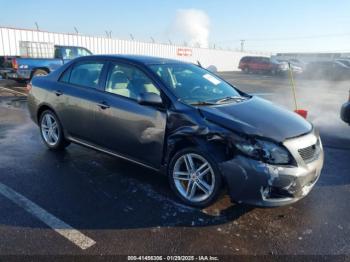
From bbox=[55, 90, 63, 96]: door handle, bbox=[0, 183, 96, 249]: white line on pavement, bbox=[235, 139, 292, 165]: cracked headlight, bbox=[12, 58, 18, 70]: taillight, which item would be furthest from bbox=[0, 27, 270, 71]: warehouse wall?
bbox=[12, 58, 18, 70]: taillight

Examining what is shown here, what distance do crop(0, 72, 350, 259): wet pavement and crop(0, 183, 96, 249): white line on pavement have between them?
47 millimetres

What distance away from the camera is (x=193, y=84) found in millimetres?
4230

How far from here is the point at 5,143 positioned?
18.7 feet

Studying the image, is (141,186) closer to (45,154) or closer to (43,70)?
(45,154)

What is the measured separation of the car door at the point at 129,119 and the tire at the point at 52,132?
98cm

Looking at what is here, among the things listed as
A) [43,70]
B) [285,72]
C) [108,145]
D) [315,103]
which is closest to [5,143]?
[108,145]

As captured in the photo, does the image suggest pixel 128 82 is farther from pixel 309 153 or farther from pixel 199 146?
pixel 309 153

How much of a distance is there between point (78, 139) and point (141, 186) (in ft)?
4.49

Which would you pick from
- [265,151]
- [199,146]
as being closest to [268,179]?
[265,151]

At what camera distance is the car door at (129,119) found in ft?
12.4

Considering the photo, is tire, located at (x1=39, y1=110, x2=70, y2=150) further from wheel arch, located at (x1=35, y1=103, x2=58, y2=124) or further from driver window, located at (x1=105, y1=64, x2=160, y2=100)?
driver window, located at (x1=105, y1=64, x2=160, y2=100)

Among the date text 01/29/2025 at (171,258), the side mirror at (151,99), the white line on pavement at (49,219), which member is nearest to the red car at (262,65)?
the side mirror at (151,99)

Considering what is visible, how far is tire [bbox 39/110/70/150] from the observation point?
16.8 ft

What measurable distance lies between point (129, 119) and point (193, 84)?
3.18 ft
